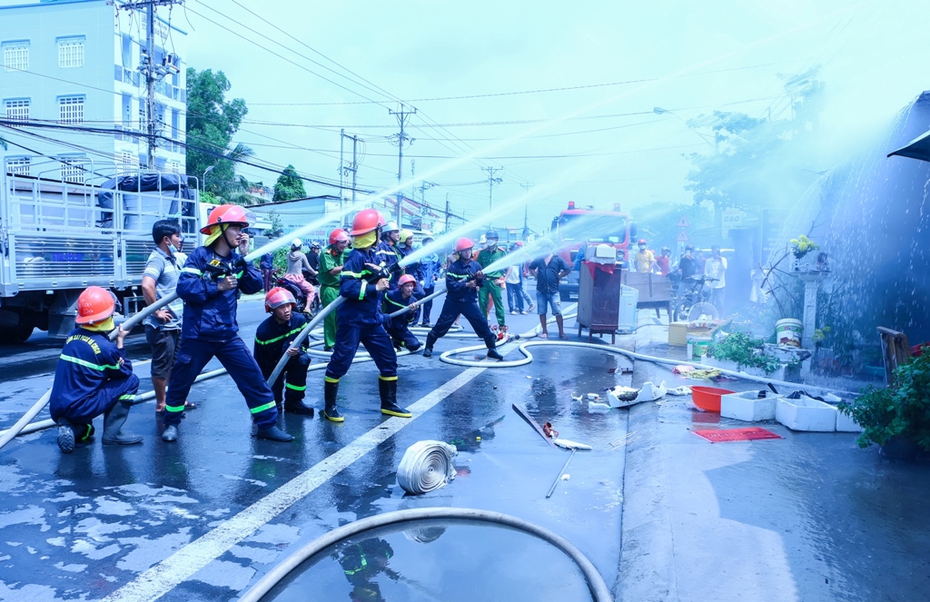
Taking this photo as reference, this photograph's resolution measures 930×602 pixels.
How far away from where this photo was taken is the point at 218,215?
18.3ft

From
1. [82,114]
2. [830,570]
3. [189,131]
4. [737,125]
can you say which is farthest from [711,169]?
[189,131]

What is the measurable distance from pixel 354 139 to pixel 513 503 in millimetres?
44727

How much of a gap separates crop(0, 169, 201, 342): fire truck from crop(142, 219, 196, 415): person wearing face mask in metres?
4.69

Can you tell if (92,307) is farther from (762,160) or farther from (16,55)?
(16,55)

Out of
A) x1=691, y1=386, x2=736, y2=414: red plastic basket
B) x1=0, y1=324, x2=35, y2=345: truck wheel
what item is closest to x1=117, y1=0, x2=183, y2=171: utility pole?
x1=0, y1=324, x2=35, y2=345: truck wheel

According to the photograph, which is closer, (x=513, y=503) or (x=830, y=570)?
(x=830, y=570)

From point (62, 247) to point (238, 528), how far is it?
847 cm

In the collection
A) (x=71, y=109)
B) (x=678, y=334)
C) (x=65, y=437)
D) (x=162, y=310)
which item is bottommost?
(x=65, y=437)

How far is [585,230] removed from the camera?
70.3ft

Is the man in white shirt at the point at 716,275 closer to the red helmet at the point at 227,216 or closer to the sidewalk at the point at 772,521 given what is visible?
the sidewalk at the point at 772,521

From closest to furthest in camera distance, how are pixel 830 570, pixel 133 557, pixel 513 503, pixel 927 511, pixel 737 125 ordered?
pixel 830 570 < pixel 133 557 < pixel 927 511 < pixel 513 503 < pixel 737 125

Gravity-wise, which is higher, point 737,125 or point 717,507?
point 737,125

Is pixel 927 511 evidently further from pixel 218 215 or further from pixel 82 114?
pixel 82 114

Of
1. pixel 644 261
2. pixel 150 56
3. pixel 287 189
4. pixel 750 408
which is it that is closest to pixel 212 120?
pixel 287 189
